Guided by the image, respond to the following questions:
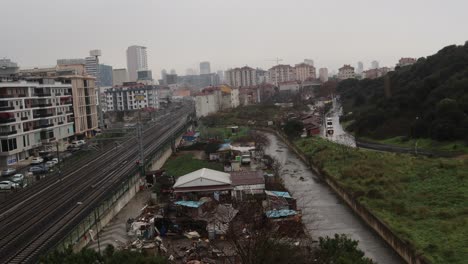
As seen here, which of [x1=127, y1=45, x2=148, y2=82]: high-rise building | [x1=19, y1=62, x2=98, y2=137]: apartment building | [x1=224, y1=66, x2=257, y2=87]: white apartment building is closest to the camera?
[x1=19, y1=62, x2=98, y2=137]: apartment building

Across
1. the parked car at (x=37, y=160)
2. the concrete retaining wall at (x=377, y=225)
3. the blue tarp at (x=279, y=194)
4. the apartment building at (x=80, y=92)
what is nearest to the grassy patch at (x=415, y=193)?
the concrete retaining wall at (x=377, y=225)

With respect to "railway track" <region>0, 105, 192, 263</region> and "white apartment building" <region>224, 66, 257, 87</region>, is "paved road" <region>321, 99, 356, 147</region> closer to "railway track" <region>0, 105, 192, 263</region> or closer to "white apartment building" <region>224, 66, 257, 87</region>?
"railway track" <region>0, 105, 192, 263</region>

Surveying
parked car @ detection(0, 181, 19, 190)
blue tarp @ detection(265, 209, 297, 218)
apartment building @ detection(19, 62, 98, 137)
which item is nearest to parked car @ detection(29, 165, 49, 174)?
parked car @ detection(0, 181, 19, 190)

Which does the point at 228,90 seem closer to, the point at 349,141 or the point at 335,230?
the point at 349,141

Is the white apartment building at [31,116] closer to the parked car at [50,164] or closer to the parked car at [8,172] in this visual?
the parked car at [8,172]

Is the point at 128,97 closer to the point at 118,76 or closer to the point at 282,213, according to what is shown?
the point at 118,76
